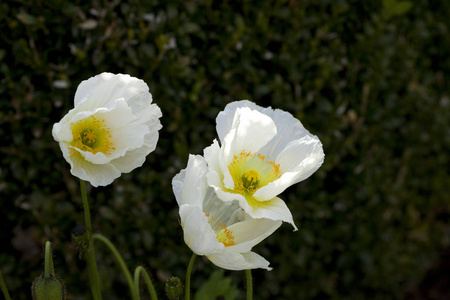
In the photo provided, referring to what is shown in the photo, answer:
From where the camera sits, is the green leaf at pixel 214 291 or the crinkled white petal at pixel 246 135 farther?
the green leaf at pixel 214 291

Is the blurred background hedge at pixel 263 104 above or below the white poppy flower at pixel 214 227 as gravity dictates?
below

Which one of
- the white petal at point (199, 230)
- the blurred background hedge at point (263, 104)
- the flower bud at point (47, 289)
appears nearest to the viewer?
the white petal at point (199, 230)

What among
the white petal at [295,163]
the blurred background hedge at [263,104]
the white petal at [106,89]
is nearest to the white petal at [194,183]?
the white petal at [295,163]

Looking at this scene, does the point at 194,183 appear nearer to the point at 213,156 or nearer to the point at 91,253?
the point at 213,156

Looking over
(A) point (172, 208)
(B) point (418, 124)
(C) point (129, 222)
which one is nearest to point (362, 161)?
(B) point (418, 124)

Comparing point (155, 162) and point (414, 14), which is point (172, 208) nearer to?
point (155, 162)

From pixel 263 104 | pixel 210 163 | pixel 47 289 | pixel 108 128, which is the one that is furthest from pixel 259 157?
pixel 263 104

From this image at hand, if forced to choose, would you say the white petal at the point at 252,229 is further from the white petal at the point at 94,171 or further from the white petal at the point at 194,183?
the white petal at the point at 94,171
